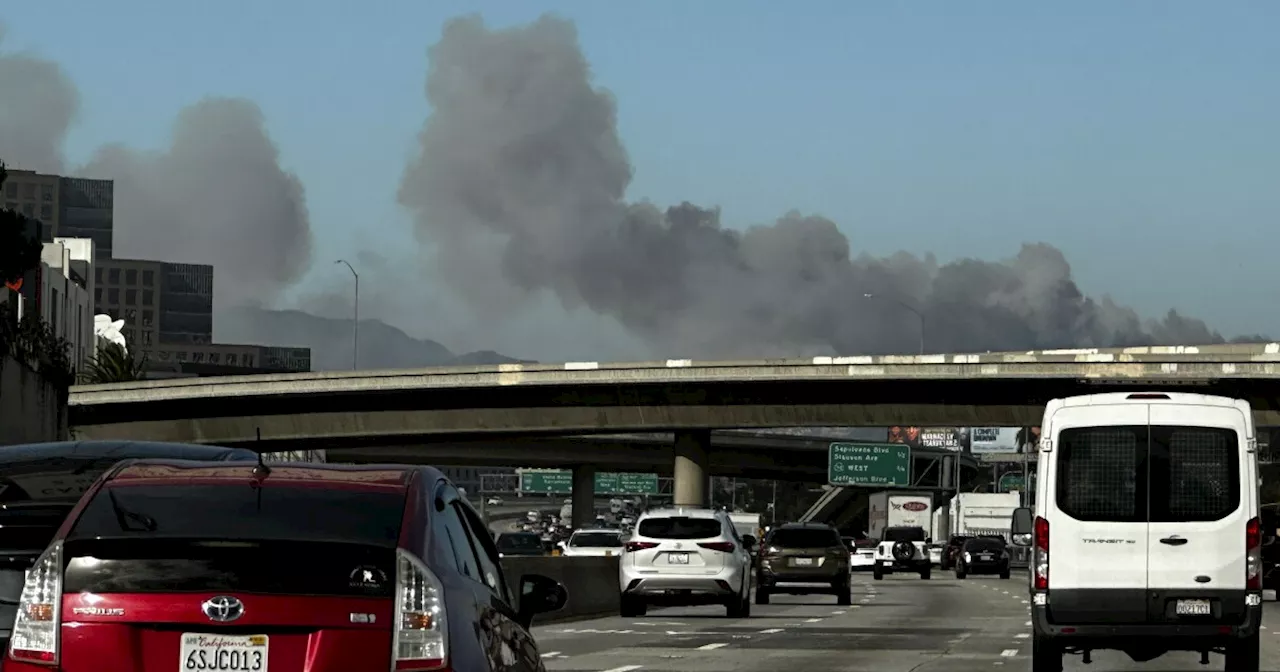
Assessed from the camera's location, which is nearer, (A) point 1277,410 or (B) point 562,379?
(A) point 1277,410

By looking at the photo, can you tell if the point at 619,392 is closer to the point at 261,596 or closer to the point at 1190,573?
the point at 1190,573

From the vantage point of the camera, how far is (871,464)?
105m

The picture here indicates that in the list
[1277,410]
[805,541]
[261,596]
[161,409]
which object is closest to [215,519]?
[261,596]

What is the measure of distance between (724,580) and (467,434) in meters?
42.5

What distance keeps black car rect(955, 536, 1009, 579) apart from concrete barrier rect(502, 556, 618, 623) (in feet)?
123

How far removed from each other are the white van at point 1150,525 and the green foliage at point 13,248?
4158 cm

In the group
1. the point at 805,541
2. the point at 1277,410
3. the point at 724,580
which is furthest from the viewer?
the point at 1277,410

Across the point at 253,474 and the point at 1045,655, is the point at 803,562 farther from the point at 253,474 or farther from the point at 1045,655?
the point at 253,474

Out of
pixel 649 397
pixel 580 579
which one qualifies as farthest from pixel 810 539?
pixel 649 397

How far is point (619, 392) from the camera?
7275 cm

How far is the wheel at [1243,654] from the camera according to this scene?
18.7 meters

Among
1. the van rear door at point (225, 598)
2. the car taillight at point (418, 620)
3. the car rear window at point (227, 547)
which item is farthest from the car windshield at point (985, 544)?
the van rear door at point (225, 598)

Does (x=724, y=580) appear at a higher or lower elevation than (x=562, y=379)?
lower

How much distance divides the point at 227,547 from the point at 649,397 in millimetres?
64334
